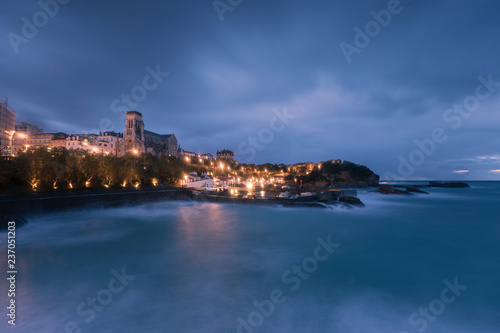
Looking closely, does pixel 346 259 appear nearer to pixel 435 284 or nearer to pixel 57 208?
pixel 435 284

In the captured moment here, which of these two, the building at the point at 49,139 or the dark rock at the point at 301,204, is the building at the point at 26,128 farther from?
the dark rock at the point at 301,204

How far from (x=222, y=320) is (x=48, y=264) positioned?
1083 cm

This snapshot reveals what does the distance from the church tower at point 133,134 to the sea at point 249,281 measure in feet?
244

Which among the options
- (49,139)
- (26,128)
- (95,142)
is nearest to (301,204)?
(95,142)

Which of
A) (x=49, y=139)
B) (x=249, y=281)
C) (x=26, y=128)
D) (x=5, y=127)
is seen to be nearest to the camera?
(x=249, y=281)

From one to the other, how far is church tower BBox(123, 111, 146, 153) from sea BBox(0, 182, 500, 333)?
244ft

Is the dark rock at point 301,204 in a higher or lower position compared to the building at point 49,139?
A: lower

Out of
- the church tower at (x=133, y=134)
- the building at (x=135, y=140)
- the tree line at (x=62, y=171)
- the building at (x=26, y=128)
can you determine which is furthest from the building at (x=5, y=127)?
the building at (x=26, y=128)

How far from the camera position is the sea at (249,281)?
7230 millimetres

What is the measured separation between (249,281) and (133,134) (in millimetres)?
94788

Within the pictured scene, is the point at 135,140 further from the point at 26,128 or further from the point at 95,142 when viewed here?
the point at 26,128

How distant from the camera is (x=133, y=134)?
90.2 meters

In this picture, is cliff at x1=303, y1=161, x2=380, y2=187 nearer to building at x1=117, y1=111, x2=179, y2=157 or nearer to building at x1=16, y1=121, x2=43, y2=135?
building at x1=117, y1=111, x2=179, y2=157

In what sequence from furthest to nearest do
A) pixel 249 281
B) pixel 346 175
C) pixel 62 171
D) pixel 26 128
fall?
1. pixel 346 175
2. pixel 26 128
3. pixel 62 171
4. pixel 249 281
